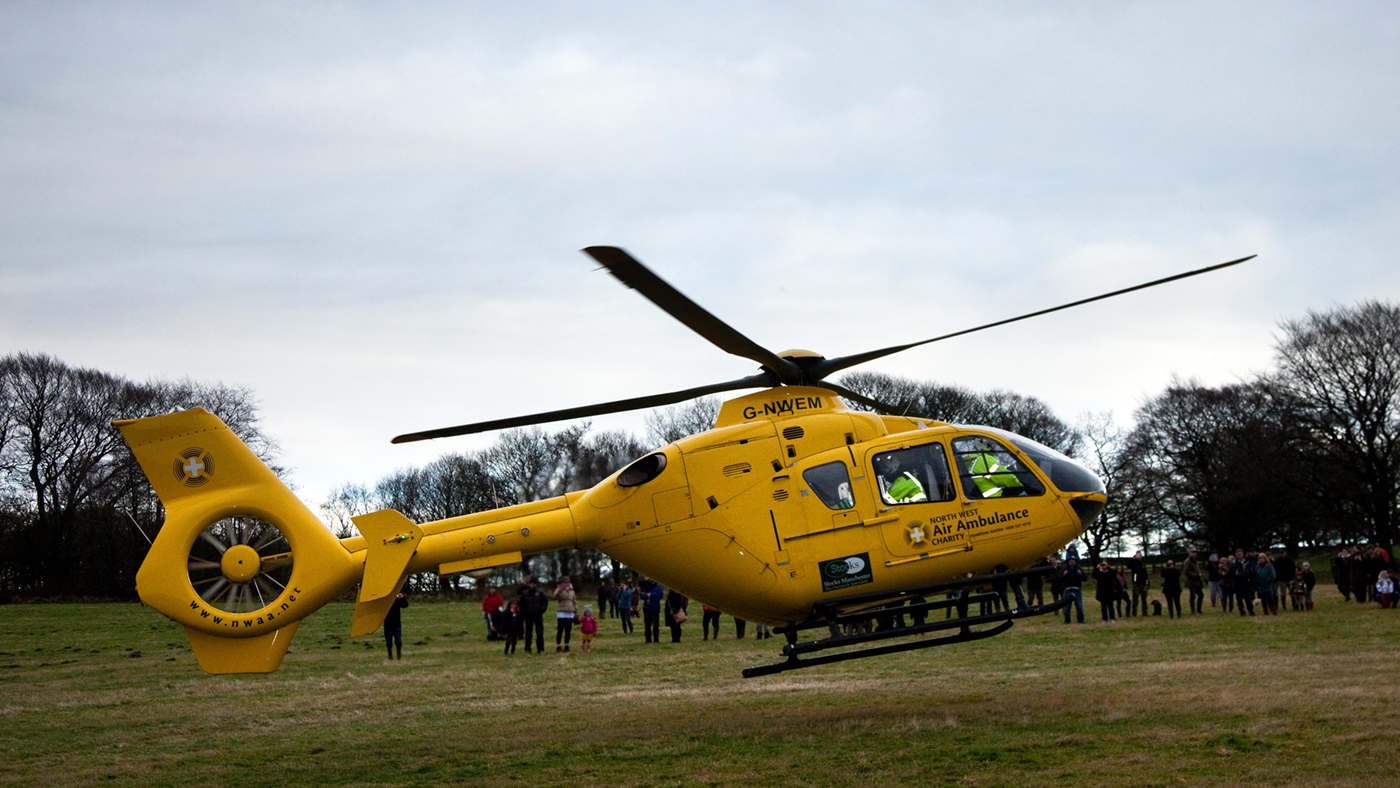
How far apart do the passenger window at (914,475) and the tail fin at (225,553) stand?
6137mm

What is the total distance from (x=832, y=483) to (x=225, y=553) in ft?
22.7

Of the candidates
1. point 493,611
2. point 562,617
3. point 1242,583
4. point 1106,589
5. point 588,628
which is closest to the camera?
point 588,628

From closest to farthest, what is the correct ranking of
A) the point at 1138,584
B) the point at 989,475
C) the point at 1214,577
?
the point at 989,475 → the point at 1138,584 → the point at 1214,577

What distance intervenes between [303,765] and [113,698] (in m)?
7.60

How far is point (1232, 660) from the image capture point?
1661cm

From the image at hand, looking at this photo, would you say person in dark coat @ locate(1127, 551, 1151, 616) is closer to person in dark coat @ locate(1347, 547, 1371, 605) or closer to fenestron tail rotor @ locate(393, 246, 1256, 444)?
person in dark coat @ locate(1347, 547, 1371, 605)

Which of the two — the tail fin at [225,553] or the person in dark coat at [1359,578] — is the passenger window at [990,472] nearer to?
the tail fin at [225,553]

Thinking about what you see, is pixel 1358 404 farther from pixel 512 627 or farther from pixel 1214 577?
pixel 512 627

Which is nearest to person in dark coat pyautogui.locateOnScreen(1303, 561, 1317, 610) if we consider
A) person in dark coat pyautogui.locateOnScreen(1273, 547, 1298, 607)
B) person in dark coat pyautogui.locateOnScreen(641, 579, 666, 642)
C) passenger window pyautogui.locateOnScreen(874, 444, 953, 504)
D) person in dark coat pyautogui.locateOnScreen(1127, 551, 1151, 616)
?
person in dark coat pyautogui.locateOnScreen(1273, 547, 1298, 607)

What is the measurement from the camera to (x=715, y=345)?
1143 centimetres

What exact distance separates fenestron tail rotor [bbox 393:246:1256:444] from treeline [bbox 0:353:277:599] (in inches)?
1464

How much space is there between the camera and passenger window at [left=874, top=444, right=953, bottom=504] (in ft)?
39.1

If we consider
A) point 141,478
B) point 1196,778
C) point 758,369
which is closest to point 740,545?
point 758,369

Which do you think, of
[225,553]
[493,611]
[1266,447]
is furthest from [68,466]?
[1266,447]
